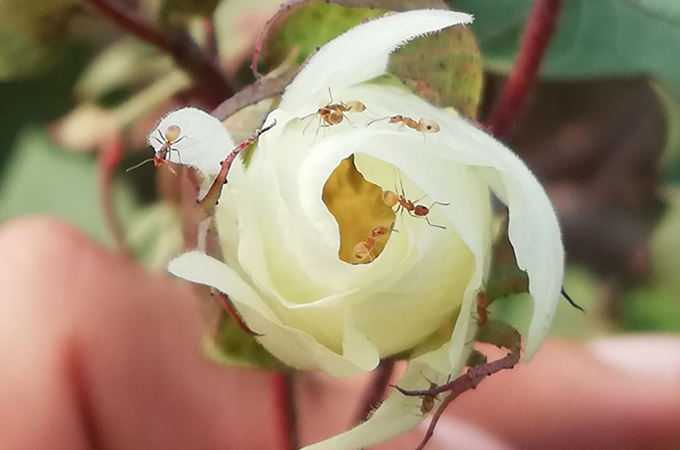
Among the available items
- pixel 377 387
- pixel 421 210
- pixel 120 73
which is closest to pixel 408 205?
pixel 421 210

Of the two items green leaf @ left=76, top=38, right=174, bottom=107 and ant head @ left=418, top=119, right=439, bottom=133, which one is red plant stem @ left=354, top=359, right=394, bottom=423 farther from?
green leaf @ left=76, top=38, right=174, bottom=107

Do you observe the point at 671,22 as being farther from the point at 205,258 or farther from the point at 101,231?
the point at 101,231

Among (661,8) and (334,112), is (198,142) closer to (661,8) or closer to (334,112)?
(334,112)

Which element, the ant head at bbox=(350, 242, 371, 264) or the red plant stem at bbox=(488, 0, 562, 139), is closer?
the ant head at bbox=(350, 242, 371, 264)

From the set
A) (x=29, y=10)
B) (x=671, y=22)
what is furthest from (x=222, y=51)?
(x=671, y=22)

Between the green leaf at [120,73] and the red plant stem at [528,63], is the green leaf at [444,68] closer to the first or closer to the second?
the red plant stem at [528,63]

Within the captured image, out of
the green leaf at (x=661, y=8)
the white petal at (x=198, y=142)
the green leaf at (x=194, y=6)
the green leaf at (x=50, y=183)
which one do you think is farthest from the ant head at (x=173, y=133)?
the green leaf at (x=50, y=183)

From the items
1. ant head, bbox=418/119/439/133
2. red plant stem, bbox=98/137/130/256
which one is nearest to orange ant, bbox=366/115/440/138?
ant head, bbox=418/119/439/133
